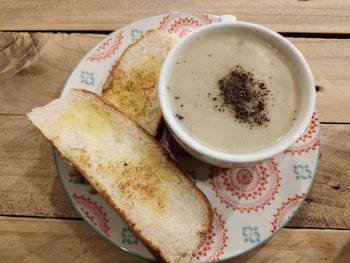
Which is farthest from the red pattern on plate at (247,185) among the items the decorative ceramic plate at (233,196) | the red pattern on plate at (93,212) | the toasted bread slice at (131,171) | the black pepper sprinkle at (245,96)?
the red pattern on plate at (93,212)

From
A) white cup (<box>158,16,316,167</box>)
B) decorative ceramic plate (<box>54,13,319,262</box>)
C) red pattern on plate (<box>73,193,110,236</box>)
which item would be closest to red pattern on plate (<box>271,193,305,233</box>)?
decorative ceramic plate (<box>54,13,319,262</box>)

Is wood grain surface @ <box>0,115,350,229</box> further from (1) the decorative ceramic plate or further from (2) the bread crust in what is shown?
(2) the bread crust

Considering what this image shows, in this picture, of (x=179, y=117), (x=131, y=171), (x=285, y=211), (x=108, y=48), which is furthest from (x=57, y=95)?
(x=285, y=211)

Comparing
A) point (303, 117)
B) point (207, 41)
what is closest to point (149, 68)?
point (207, 41)

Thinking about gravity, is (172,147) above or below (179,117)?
below

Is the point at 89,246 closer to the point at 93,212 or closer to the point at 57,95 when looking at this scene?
the point at 93,212

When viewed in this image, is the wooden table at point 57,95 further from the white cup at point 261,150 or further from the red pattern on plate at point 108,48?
the white cup at point 261,150
